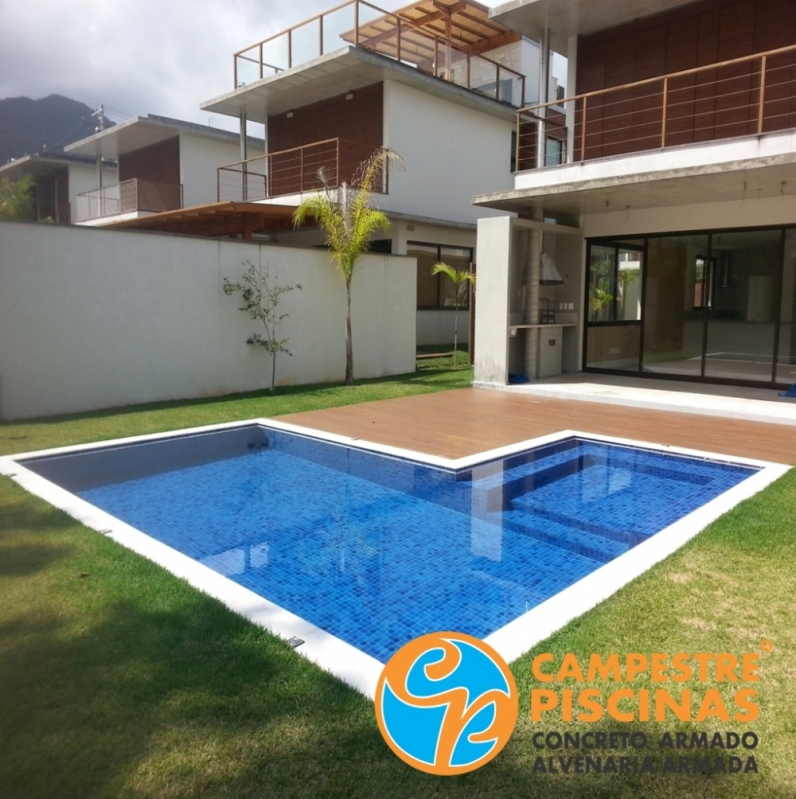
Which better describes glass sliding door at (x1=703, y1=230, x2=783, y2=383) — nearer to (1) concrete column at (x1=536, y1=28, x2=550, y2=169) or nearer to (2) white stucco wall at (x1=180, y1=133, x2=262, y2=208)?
(1) concrete column at (x1=536, y1=28, x2=550, y2=169)

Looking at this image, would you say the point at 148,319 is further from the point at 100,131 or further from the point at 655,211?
the point at 100,131

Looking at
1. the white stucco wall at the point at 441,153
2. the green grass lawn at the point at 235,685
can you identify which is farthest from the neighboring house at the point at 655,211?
the green grass lawn at the point at 235,685

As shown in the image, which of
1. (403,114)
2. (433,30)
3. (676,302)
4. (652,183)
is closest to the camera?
(652,183)

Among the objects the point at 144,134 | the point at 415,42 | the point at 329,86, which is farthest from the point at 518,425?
the point at 144,134

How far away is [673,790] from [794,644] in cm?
147

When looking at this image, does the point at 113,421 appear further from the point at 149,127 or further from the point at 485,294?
the point at 149,127

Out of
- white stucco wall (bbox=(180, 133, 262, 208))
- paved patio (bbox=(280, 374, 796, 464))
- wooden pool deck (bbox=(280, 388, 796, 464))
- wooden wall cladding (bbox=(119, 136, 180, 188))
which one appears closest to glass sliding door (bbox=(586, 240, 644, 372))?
paved patio (bbox=(280, 374, 796, 464))

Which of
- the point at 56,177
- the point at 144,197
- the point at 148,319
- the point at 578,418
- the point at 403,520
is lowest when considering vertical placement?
the point at 403,520

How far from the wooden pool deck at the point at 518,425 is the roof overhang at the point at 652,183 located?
348cm

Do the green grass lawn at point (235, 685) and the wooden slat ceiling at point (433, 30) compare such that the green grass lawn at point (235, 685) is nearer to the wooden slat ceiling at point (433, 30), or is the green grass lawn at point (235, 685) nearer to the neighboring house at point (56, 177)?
the wooden slat ceiling at point (433, 30)

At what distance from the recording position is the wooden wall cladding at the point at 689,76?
11305mm

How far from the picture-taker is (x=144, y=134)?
2403 centimetres

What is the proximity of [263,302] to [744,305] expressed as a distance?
891 cm

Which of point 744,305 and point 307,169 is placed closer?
point 744,305
